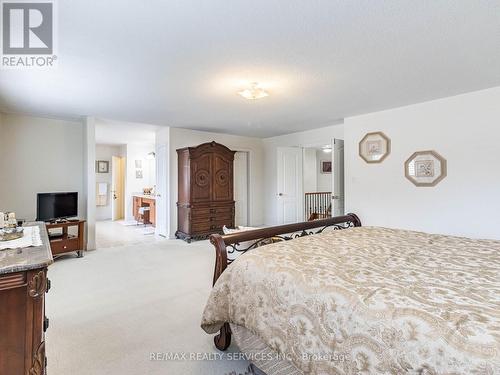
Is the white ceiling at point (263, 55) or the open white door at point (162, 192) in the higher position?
the white ceiling at point (263, 55)

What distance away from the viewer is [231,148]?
6609 millimetres

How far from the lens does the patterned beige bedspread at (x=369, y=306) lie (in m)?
0.96

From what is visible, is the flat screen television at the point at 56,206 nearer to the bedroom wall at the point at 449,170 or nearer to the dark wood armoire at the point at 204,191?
the dark wood armoire at the point at 204,191

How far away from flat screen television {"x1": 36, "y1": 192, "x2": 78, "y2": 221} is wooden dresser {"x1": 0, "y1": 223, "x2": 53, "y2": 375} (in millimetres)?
3551

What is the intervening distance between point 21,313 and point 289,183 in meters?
5.73

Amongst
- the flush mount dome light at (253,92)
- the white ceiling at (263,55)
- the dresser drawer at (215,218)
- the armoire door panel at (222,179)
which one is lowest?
the dresser drawer at (215,218)

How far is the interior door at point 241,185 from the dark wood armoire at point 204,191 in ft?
2.96

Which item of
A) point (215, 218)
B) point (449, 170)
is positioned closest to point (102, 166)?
point (215, 218)

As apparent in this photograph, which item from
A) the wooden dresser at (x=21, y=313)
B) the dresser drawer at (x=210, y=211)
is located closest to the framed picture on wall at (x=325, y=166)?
the dresser drawer at (x=210, y=211)

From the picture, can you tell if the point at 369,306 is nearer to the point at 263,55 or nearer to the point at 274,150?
the point at 263,55

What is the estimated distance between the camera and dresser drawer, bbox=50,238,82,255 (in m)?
4.08

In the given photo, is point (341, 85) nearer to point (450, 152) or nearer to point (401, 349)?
point (450, 152)

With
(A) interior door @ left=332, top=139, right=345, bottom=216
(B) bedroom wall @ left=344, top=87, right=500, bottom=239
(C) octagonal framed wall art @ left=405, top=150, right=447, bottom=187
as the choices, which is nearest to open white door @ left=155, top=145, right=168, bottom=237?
(A) interior door @ left=332, top=139, right=345, bottom=216

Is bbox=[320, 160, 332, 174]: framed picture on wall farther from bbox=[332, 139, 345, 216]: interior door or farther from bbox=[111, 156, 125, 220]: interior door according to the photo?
bbox=[111, 156, 125, 220]: interior door
